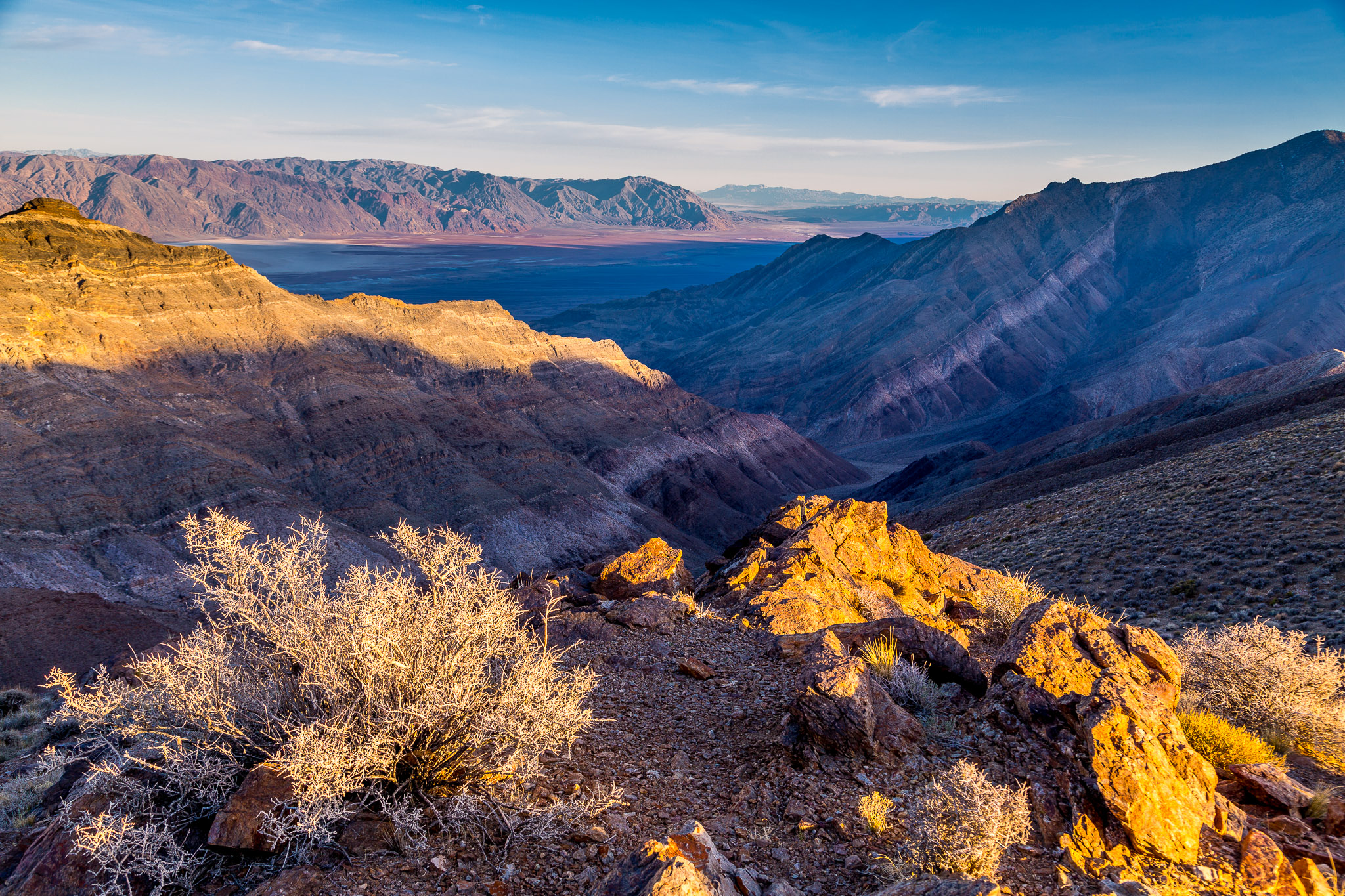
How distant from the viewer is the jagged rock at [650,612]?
11.0 m

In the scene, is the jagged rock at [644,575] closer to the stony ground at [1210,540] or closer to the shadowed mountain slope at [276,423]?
the stony ground at [1210,540]

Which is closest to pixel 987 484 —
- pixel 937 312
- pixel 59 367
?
pixel 59 367

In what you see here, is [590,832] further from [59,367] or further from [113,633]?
[59,367]

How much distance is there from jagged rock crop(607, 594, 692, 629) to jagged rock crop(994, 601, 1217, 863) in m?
5.51

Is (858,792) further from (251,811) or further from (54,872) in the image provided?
(54,872)

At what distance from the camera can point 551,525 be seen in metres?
46.8

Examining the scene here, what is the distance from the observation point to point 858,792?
18.6ft

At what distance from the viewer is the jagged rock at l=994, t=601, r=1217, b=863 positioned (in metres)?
4.88

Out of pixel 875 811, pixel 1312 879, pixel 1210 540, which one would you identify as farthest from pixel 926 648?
pixel 1210 540

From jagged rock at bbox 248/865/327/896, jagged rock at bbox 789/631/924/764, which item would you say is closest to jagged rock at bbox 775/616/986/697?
jagged rock at bbox 789/631/924/764

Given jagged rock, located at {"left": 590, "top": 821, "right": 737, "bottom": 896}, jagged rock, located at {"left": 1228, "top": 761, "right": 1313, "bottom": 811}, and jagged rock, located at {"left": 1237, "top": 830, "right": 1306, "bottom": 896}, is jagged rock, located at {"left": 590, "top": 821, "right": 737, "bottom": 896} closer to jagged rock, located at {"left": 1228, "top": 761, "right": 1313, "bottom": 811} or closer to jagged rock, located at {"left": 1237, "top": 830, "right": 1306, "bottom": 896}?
jagged rock, located at {"left": 1237, "top": 830, "right": 1306, "bottom": 896}

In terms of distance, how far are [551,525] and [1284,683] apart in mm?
41956

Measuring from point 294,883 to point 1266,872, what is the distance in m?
6.18

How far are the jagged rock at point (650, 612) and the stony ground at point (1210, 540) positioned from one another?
1053cm
